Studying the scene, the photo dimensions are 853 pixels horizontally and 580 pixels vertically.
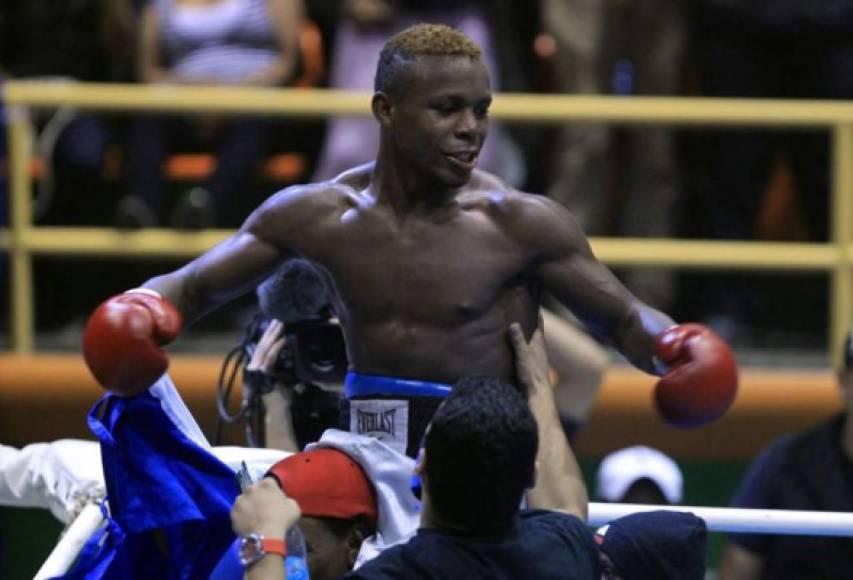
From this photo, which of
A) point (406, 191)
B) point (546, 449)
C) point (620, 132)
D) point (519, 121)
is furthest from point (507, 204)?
point (620, 132)

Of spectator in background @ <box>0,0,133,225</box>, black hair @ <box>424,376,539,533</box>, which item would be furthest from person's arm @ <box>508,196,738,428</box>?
spectator in background @ <box>0,0,133,225</box>

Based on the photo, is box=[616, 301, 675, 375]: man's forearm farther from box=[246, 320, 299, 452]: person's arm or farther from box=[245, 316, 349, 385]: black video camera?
box=[246, 320, 299, 452]: person's arm

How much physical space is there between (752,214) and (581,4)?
2.67 feet

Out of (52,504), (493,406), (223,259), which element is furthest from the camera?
(52,504)

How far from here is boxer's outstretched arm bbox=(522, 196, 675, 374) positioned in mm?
2996

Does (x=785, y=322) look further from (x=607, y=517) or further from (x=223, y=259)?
(x=223, y=259)

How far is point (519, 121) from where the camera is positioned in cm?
532

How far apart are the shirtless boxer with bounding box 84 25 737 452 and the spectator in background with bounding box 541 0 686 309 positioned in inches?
103

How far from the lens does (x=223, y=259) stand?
3.04 meters

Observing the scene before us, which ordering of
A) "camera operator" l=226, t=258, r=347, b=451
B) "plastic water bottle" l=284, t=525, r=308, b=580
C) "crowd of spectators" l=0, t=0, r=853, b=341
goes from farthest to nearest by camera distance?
"crowd of spectators" l=0, t=0, r=853, b=341
"camera operator" l=226, t=258, r=347, b=451
"plastic water bottle" l=284, t=525, r=308, b=580

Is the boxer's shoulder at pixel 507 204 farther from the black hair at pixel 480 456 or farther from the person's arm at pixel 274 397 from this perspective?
the person's arm at pixel 274 397

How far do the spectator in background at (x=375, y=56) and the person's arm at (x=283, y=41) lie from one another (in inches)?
5.3

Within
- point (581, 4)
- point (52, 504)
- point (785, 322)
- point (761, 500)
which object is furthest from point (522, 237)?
point (785, 322)

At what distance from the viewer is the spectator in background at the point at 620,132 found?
5.63 m
